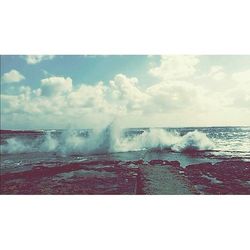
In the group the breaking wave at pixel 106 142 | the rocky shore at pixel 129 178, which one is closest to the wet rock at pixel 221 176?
the rocky shore at pixel 129 178

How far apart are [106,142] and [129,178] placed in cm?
50

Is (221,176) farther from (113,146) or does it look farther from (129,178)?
(113,146)

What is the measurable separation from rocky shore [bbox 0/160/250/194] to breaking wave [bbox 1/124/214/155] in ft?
0.59

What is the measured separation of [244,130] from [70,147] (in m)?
2.05

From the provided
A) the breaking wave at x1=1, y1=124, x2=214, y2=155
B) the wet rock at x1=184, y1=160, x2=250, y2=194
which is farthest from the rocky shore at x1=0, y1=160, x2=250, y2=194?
the breaking wave at x1=1, y1=124, x2=214, y2=155

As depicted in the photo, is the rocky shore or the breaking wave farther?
the breaking wave

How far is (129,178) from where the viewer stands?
4.79 m

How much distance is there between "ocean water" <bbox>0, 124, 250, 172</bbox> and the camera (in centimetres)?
481

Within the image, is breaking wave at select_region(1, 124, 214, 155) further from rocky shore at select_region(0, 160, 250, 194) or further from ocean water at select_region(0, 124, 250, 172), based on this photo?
rocky shore at select_region(0, 160, 250, 194)

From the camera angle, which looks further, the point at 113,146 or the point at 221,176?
the point at 113,146

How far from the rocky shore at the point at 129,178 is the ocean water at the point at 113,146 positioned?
0.24 ft

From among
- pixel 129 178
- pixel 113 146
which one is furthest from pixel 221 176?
pixel 113 146

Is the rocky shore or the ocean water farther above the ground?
the ocean water

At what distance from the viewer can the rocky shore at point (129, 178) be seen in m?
4.66
